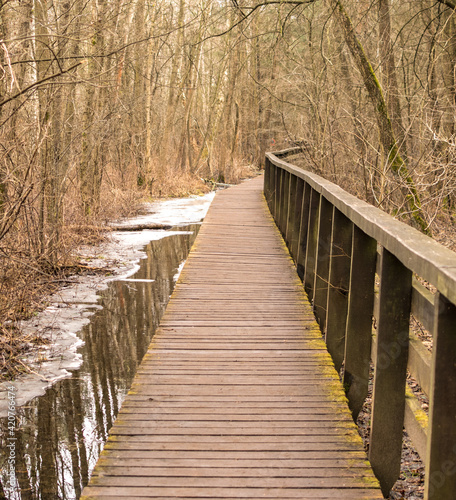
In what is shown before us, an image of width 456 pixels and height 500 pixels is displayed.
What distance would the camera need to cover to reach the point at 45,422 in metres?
4.50

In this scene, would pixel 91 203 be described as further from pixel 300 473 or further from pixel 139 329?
pixel 300 473

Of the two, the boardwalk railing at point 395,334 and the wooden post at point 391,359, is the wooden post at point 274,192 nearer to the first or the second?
the boardwalk railing at point 395,334

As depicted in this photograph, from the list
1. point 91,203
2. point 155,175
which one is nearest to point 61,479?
point 91,203

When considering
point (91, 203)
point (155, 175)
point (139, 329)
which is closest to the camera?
point (139, 329)

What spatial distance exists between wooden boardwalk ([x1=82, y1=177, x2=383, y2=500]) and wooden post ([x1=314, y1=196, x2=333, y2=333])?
7.4 inches

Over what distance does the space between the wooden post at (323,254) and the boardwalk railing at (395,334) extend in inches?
2.9

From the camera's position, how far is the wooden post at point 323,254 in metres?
4.79

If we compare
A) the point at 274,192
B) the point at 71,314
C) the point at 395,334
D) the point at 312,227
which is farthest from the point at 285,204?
the point at 395,334

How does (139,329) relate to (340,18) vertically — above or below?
below

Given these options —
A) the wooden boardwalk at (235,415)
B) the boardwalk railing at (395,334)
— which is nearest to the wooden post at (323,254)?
the boardwalk railing at (395,334)

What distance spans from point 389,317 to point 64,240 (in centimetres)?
750

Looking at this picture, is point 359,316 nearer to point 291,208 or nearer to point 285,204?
point 291,208

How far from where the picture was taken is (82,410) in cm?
474

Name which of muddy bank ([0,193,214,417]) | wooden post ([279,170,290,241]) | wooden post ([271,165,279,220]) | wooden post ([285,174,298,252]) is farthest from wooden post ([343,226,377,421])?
wooden post ([271,165,279,220])
